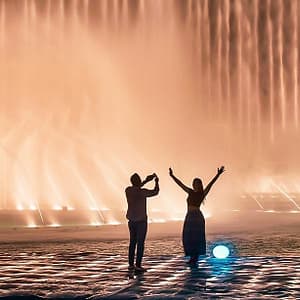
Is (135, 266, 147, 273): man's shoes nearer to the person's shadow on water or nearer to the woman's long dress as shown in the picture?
the person's shadow on water

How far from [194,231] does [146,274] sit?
1.55 metres

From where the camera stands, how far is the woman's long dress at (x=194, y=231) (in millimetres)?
11008

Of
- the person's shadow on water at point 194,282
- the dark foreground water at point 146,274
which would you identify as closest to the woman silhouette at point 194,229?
the dark foreground water at point 146,274

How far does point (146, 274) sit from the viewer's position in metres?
9.74

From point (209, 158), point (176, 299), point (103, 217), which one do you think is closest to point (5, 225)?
point (103, 217)

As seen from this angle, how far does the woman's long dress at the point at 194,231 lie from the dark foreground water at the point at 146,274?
9.0 inches

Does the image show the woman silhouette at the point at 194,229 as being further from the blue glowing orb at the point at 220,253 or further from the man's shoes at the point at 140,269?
the blue glowing orb at the point at 220,253

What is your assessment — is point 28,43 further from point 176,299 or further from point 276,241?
point 176,299

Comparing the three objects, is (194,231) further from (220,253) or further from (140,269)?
(220,253)

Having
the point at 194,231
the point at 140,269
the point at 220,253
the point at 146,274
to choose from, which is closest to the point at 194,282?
the point at 146,274

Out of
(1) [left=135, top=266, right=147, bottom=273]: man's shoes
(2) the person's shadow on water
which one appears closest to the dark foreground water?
(2) the person's shadow on water

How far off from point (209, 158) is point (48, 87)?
11145 mm

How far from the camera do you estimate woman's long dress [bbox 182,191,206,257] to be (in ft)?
36.1

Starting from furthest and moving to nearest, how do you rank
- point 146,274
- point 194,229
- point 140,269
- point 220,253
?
point 220,253
point 194,229
point 140,269
point 146,274
